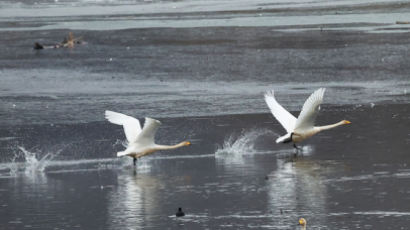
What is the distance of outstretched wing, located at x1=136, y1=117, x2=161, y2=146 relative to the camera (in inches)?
664

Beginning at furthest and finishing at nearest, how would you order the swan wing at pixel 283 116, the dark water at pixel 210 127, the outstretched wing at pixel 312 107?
1. the swan wing at pixel 283 116
2. the outstretched wing at pixel 312 107
3. the dark water at pixel 210 127

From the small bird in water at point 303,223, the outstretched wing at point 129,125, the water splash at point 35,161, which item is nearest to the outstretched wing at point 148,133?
the outstretched wing at point 129,125

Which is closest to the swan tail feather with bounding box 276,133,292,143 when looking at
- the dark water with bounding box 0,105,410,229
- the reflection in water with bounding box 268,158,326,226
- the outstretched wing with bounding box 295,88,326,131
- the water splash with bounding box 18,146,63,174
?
the dark water with bounding box 0,105,410,229

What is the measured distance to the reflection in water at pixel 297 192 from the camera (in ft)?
43.6

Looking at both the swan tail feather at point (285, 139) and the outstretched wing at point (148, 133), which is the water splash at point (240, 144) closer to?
the swan tail feather at point (285, 139)

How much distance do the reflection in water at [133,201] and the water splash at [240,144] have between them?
1.95m

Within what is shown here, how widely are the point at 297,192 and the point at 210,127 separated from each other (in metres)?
6.59

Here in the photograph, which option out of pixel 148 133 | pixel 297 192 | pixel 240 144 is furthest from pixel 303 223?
pixel 240 144

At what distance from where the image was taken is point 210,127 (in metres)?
21.2

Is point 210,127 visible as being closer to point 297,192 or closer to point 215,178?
point 215,178

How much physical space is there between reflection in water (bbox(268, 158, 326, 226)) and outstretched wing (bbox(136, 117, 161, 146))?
6.27 ft

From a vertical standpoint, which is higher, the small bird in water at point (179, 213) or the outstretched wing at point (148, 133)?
the outstretched wing at point (148, 133)

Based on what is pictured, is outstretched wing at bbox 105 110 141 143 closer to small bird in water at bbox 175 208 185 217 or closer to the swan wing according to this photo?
the swan wing

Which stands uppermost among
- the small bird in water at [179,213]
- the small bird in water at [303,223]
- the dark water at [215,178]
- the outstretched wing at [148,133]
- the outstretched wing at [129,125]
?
the outstretched wing at [129,125]
